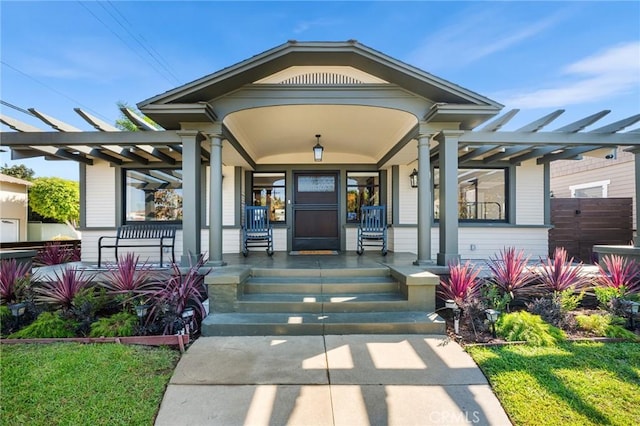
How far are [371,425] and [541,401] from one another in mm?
1243

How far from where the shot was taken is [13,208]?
1312 centimetres

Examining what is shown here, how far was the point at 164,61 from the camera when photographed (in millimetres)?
16344

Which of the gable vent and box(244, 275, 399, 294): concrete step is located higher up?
the gable vent

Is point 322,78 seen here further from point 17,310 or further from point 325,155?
point 17,310

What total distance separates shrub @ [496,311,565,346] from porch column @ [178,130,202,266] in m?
3.93

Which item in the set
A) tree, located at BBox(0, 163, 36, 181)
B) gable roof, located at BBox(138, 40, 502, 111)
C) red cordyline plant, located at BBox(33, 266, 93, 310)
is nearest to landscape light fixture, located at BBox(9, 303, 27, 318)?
red cordyline plant, located at BBox(33, 266, 93, 310)

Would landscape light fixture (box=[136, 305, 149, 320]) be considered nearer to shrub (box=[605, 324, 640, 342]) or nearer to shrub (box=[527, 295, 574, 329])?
shrub (box=[527, 295, 574, 329])

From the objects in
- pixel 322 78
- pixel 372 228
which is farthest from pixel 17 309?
pixel 372 228

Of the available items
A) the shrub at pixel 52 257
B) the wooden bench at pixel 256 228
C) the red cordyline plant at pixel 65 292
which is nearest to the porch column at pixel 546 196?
the wooden bench at pixel 256 228

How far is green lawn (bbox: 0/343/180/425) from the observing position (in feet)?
6.82

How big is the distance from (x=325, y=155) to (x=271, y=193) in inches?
62.4

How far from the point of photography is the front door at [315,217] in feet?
24.2

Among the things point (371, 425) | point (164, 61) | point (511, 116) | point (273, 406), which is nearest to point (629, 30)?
point (511, 116)

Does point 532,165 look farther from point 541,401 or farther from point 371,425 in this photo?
point 371,425
